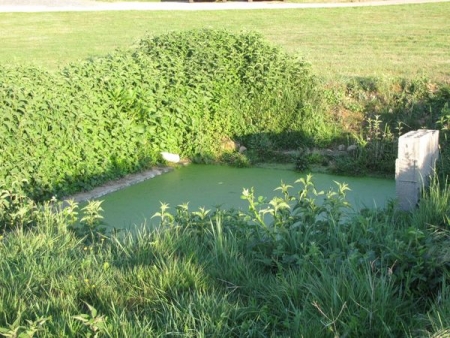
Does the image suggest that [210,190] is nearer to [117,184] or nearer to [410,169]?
Result: [117,184]

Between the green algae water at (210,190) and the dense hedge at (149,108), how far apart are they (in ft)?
1.71

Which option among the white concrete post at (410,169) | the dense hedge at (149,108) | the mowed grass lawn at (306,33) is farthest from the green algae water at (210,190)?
the mowed grass lawn at (306,33)

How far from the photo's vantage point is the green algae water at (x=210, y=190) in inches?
323

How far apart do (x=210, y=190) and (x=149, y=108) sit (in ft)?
5.77

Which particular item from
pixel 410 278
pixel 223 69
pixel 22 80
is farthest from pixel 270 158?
pixel 410 278

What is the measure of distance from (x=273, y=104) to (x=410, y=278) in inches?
261

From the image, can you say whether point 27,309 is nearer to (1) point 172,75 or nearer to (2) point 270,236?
(2) point 270,236

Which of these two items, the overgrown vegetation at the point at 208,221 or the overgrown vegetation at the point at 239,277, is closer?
the overgrown vegetation at the point at 239,277

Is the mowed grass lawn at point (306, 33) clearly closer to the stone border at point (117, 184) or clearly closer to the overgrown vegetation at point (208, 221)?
the overgrown vegetation at point (208, 221)

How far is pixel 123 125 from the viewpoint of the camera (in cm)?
970

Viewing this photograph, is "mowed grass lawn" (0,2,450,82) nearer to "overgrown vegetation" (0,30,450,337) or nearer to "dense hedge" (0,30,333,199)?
"dense hedge" (0,30,333,199)

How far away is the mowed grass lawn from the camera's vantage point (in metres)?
14.0

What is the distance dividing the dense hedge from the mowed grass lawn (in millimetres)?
1777

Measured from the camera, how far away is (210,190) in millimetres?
9023
